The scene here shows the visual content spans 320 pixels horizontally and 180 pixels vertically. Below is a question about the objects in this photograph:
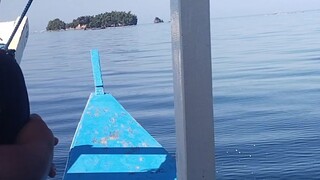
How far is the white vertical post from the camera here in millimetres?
2480

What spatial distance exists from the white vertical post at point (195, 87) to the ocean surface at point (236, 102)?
4449 mm

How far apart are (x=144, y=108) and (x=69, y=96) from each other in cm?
316

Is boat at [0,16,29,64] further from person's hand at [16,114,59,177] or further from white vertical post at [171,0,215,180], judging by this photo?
person's hand at [16,114,59,177]

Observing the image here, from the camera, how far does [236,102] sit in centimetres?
1196

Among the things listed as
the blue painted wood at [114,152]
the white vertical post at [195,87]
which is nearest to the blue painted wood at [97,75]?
the blue painted wood at [114,152]

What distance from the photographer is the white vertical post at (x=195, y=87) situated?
97.7 inches

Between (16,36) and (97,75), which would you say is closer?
(16,36)

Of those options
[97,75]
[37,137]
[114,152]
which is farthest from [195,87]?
[97,75]

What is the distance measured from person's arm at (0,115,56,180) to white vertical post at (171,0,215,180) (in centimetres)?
95

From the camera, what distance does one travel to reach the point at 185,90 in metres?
2.51

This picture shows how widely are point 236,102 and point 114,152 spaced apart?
22.3 feet

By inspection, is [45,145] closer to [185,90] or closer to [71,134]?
[185,90]

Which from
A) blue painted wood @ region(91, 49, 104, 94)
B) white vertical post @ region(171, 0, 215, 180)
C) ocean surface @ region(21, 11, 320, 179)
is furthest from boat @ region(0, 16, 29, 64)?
white vertical post @ region(171, 0, 215, 180)

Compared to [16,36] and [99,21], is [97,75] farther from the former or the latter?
[99,21]
